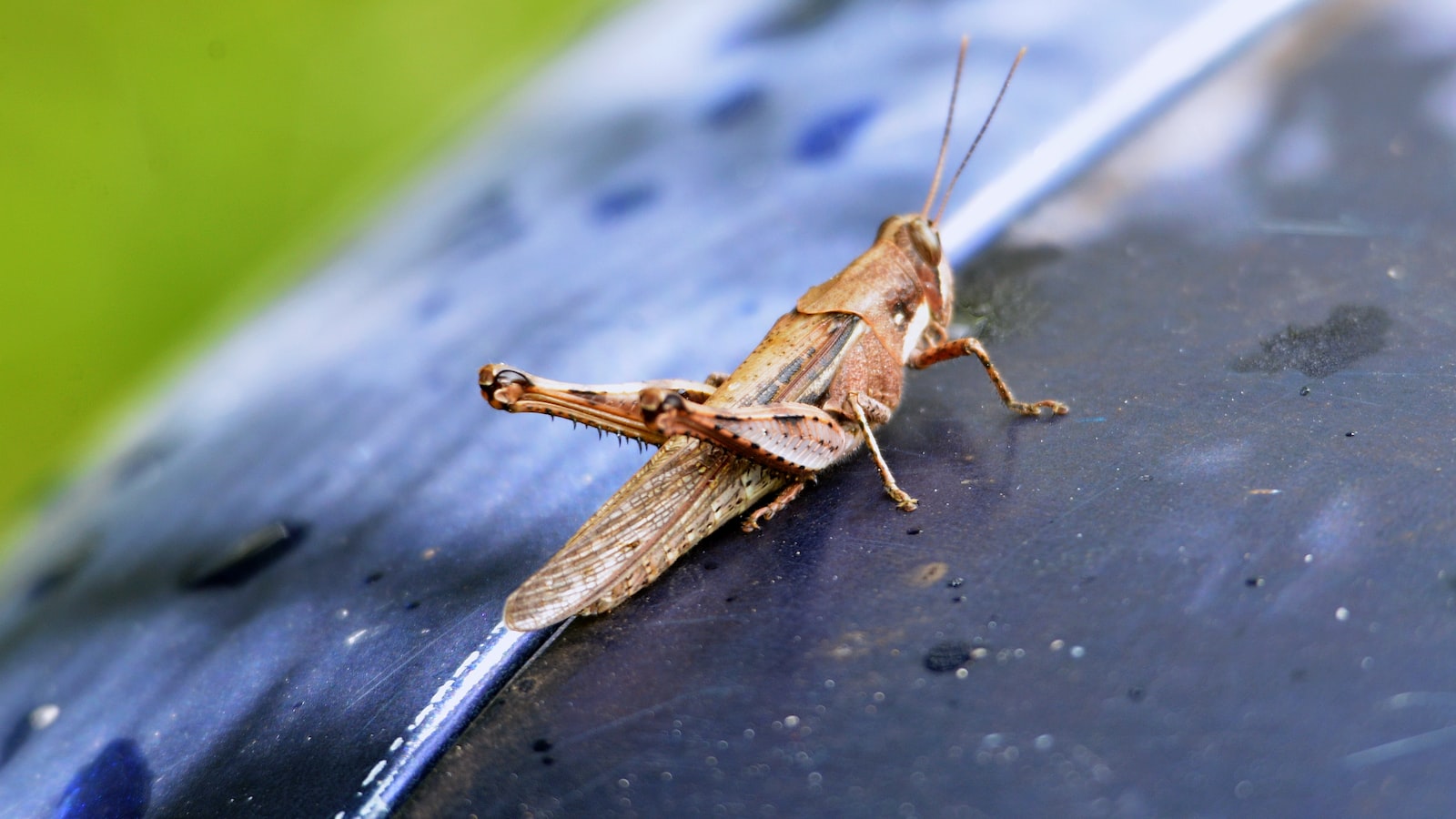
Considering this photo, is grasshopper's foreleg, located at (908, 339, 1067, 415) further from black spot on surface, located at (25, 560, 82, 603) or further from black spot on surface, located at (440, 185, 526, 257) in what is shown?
black spot on surface, located at (25, 560, 82, 603)

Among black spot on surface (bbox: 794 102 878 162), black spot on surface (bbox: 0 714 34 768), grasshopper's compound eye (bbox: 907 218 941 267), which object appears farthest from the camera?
black spot on surface (bbox: 794 102 878 162)

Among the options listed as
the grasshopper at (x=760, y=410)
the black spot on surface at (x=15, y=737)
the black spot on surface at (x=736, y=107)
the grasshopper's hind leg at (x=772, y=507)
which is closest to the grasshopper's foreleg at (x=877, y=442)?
the grasshopper at (x=760, y=410)

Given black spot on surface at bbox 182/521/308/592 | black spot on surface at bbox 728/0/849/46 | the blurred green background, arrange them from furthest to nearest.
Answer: the blurred green background
black spot on surface at bbox 728/0/849/46
black spot on surface at bbox 182/521/308/592

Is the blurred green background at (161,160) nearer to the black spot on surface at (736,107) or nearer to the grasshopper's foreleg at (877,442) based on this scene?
the black spot on surface at (736,107)

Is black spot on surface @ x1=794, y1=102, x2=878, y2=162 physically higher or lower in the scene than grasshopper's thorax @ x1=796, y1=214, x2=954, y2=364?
higher

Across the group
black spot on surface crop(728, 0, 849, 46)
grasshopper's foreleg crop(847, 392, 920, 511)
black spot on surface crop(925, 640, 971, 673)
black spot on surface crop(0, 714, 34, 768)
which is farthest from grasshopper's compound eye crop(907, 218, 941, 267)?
black spot on surface crop(0, 714, 34, 768)

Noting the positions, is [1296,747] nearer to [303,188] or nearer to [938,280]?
[938,280]

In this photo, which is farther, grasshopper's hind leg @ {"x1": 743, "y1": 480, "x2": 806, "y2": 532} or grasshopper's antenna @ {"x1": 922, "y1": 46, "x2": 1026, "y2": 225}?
grasshopper's antenna @ {"x1": 922, "y1": 46, "x2": 1026, "y2": 225}
